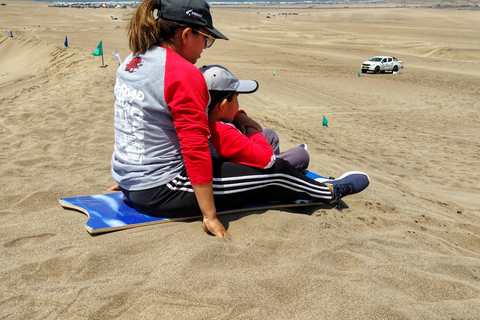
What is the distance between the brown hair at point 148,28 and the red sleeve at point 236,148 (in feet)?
2.18

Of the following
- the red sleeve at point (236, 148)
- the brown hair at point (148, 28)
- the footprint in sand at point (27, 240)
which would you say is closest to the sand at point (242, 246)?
the footprint in sand at point (27, 240)

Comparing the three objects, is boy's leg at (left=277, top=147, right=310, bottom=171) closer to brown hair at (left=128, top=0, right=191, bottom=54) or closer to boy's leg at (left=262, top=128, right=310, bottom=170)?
boy's leg at (left=262, top=128, right=310, bottom=170)

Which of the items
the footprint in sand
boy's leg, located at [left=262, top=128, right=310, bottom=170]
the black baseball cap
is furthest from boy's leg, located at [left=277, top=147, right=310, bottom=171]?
the footprint in sand

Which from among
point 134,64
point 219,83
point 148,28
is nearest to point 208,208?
point 219,83

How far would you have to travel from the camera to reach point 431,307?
220 cm

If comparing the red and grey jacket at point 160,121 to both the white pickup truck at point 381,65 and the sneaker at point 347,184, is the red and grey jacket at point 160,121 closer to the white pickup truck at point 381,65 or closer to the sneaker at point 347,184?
the sneaker at point 347,184

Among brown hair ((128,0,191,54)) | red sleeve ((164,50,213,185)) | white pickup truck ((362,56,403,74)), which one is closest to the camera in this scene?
red sleeve ((164,50,213,185))

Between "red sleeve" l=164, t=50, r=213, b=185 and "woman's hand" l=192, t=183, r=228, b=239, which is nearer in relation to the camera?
"red sleeve" l=164, t=50, r=213, b=185

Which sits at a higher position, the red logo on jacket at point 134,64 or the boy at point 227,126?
the red logo on jacket at point 134,64

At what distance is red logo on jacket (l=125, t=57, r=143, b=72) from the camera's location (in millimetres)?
2724

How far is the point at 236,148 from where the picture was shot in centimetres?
295

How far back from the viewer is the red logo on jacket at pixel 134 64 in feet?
8.94

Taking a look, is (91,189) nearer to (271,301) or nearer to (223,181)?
(223,181)

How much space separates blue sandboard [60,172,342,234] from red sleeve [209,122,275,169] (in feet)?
1.40
